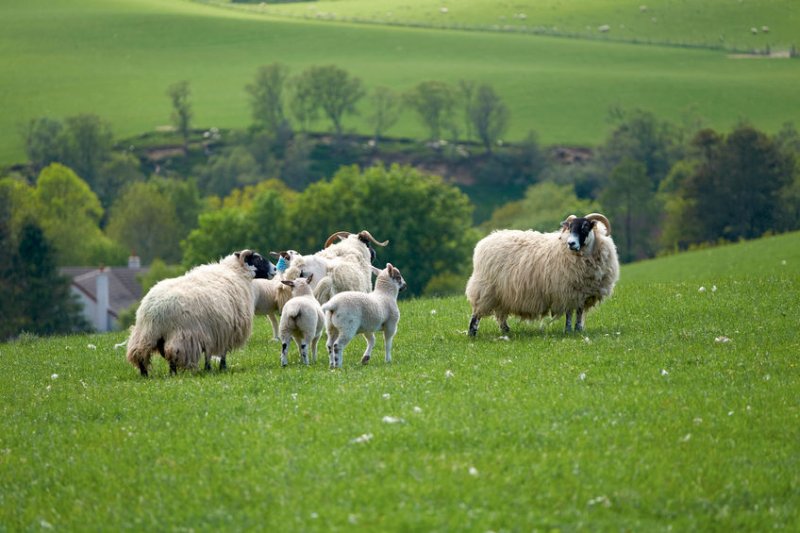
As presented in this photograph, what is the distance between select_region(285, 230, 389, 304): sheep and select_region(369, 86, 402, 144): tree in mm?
122670

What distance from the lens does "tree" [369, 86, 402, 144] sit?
483 ft

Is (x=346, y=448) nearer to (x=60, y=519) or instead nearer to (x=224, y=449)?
(x=224, y=449)

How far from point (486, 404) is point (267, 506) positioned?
4074 mm

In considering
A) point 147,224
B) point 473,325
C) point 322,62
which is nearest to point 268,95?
point 322,62

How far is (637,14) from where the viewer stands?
15725 cm

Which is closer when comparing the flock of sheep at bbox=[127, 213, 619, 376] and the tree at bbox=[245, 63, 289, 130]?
the flock of sheep at bbox=[127, 213, 619, 376]

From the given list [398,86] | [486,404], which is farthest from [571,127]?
[486,404]

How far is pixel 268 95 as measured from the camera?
153 meters

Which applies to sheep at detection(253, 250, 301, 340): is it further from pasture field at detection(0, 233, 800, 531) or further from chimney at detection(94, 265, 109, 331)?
chimney at detection(94, 265, 109, 331)

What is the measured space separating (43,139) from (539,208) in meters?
59.4

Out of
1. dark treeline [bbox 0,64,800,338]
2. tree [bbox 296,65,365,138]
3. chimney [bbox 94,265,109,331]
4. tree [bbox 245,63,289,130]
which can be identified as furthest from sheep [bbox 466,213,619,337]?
tree [bbox 245,63,289,130]

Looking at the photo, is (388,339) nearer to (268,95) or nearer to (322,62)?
(268,95)

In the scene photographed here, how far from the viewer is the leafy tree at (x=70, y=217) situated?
127 m

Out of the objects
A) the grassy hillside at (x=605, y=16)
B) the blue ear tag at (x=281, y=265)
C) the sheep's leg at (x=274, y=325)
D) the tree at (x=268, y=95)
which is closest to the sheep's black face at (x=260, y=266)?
the blue ear tag at (x=281, y=265)
